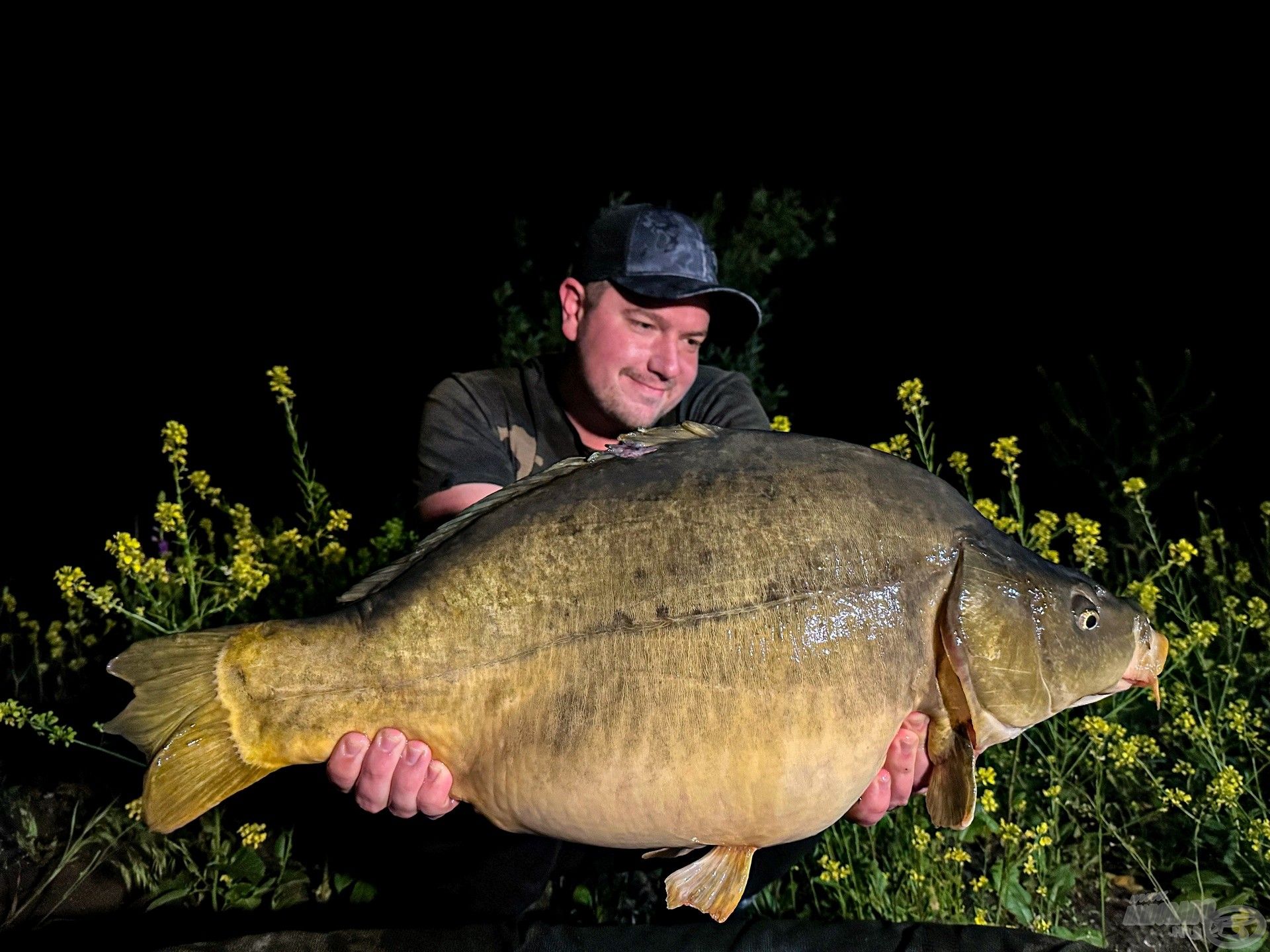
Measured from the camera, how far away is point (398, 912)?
238 cm

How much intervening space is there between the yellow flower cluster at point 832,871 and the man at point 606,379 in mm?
77

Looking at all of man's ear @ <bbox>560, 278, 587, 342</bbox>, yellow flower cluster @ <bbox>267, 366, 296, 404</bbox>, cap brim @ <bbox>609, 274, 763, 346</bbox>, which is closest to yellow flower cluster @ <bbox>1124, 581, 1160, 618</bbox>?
cap brim @ <bbox>609, 274, 763, 346</bbox>

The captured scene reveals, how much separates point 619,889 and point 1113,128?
4300 millimetres

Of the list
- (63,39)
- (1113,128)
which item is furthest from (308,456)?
(1113,128)

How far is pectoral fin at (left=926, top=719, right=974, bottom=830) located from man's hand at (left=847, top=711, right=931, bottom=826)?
3 cm

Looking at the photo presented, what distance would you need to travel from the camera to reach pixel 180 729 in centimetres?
154

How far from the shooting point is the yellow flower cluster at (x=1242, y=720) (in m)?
2.24

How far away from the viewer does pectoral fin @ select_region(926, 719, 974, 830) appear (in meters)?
1.64

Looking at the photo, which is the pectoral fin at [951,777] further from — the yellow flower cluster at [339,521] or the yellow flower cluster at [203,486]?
the yellow flower cluster at [203,486]

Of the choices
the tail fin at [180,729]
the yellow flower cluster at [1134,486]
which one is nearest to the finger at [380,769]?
the tail fin at [180,729]

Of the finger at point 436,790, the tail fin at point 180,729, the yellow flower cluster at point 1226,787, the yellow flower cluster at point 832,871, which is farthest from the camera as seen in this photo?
the yellow flower cluster at point 832,871

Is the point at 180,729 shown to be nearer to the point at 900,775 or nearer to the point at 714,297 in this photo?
the point at 900,775

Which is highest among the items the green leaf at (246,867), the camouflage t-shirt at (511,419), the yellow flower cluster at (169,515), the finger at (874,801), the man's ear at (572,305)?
→ the man's ear at (572,305)
